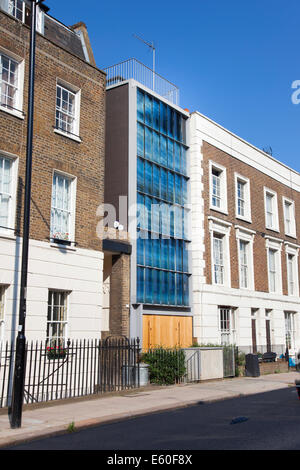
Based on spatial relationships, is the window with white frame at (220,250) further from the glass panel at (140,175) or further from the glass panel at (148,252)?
the glass panel at (140,175)

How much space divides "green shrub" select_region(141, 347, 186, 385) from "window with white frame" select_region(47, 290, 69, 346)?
3702mm

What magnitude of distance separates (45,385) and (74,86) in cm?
1005

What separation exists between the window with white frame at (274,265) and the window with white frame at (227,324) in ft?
15.2

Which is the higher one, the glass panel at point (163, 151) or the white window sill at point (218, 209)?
the glass panel at point (163, 151)

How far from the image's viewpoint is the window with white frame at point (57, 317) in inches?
610

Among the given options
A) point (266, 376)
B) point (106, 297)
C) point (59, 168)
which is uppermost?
point (59, 168)

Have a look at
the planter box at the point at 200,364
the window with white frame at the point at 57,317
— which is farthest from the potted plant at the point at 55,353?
the planter box at the point at 200,364

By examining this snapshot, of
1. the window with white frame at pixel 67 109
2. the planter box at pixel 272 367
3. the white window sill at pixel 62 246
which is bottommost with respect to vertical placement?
the planter box at pixel 272 367

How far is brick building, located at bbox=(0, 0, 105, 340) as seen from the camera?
14.6m

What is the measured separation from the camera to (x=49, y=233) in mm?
15594

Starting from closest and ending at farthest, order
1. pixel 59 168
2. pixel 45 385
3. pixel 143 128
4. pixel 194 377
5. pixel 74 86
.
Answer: pixel 45 385 → pixel 59 168 → pixel 74 86 → pixel 194 377 → pixel 143 128
